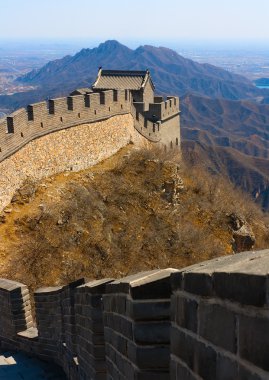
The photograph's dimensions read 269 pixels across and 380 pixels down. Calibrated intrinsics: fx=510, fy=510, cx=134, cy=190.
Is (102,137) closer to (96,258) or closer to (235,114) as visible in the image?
(96,258)

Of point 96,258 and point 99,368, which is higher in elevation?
point 99,368

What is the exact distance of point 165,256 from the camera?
53.1ft

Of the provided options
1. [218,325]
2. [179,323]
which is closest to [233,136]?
[179,323]

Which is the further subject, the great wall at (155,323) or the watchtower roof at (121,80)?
the watchtower roof at (121,80)

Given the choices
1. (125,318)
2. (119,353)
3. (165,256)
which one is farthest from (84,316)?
(165,256)

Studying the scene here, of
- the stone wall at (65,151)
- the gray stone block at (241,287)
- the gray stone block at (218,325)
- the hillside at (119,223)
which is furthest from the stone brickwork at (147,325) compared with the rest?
the stone wall at (65,151)

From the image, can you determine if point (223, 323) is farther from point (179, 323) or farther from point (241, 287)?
point (179, 323)

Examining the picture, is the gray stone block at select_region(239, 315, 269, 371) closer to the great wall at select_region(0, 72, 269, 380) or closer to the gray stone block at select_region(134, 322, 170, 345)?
the great wall at select_region(0, 72, 269, 380)

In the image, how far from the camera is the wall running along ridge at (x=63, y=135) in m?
14.8

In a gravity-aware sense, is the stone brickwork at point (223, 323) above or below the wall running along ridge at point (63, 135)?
above

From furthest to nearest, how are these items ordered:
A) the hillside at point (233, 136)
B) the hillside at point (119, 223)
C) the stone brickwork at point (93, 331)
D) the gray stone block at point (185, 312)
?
the hillside at point (233, 136) → the hillside at point (119, 223) → the stone brickwork at point (93, 331) → the gray stone block at point (185, 312)

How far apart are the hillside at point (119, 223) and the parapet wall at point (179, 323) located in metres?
7.43

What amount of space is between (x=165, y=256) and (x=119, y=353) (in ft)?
40.5

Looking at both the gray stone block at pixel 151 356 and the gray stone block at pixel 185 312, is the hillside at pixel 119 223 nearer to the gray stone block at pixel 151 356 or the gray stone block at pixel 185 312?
the gray stone block at pixel 151 356
